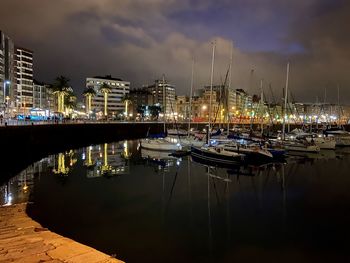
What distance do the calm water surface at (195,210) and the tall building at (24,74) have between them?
422 feet

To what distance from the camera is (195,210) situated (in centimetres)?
2328

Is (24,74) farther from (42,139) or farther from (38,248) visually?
(38,248)

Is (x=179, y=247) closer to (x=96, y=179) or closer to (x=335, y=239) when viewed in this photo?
(x=335, y=239)

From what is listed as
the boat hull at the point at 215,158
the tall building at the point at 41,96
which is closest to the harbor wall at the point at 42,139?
the boat hull at the point at 215,158

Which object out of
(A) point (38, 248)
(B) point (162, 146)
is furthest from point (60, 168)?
(A) point (38, 248)

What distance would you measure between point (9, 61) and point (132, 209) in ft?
437

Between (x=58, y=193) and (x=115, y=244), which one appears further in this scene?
(x=58, y=193)

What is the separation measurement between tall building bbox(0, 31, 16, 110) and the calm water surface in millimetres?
97272

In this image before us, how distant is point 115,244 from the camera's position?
55.0ft

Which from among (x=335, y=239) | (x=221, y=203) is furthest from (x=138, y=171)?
(x=335, y=239)

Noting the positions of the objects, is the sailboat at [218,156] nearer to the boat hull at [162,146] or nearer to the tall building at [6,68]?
the boat hull at [162,146]

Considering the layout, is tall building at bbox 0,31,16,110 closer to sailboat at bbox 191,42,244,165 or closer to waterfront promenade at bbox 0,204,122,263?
sailboat at bbox 191,42,244,165

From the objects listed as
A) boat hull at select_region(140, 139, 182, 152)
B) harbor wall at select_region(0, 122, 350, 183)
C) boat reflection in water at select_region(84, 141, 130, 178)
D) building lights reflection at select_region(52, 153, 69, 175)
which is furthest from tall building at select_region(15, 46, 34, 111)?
building lights reflection at select_region(52, 153, 69, 175)

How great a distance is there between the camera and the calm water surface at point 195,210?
16672 mm
